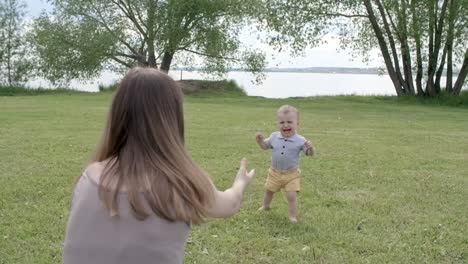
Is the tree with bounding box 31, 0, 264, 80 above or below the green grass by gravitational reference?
above

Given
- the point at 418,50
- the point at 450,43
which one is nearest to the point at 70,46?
the point at 418,50

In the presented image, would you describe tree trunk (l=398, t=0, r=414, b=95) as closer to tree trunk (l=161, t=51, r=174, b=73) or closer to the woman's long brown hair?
tree trunk (l=161, t=51, r=174, b=73)

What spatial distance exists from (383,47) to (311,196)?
21059 mm

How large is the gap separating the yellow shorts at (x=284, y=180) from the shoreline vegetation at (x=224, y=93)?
17.0m

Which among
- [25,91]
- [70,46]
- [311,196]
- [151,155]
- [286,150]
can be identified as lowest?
[311,196]

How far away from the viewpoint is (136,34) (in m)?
29.1

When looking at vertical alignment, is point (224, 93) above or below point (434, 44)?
below

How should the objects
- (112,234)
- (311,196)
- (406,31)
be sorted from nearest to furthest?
(112,234) → (311,196) → (406,31)

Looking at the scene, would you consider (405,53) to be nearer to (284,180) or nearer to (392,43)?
(392,43)

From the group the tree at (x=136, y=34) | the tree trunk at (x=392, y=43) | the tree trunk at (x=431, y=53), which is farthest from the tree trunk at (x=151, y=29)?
the tree trunk at (x=431, y=53)

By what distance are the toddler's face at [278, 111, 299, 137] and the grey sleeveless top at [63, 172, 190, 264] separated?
3.20 metres

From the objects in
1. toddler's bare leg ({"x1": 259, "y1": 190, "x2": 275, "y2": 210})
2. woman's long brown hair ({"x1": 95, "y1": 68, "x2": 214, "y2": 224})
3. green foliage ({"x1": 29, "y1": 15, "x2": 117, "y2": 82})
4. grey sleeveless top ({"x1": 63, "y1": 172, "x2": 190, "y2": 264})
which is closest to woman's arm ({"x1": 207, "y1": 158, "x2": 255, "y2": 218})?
woman's long brown hair ({"x1": 95, "y1": 68, "x2": 214, "y2": 224})

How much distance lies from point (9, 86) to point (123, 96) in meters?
26.8

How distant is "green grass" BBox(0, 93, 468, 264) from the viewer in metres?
4.37
